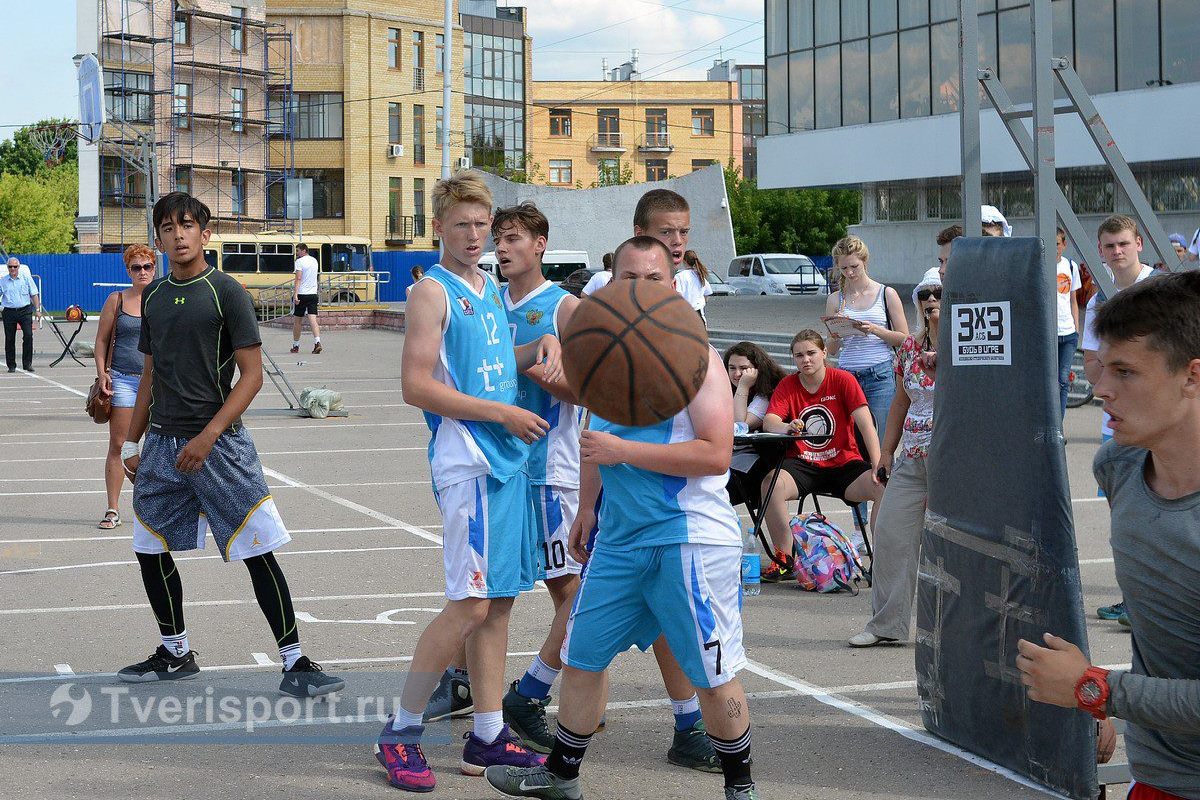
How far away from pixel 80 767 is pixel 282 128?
226ft

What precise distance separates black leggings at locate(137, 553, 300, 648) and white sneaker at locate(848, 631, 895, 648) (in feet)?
9.05

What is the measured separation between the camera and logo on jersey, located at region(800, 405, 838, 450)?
8.61 m

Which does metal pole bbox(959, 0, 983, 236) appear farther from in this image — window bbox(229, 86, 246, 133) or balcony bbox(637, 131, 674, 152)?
balcony bbox(637, 131, 674, 152)

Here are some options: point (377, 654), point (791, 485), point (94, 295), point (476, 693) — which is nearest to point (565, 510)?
point (476, 693)

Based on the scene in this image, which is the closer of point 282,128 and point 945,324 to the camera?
point 945,324

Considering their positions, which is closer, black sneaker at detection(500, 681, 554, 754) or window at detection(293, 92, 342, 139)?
black sneaker at detection(500, 681, 554, 754)

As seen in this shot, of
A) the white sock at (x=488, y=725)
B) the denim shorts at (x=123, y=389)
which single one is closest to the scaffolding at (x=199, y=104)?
the denim shorts at (x=123, y=389)

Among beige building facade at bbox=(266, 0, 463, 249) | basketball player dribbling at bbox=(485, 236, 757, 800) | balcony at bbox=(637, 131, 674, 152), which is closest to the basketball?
basketball player dribbling at bbox=(485, 236, 757, 800)

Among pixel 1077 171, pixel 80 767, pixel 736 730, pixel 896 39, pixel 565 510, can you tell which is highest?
pixel 896 39

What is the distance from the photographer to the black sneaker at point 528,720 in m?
5.40

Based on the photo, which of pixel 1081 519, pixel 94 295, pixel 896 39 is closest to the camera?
pixel 1081 519

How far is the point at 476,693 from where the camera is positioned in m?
5.05

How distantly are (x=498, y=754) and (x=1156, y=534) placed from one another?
2.82m

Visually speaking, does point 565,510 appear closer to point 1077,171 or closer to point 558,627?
point 558,627
